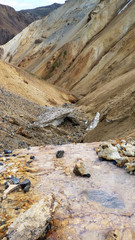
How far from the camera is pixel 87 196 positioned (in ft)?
9.70

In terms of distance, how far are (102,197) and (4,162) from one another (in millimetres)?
2112

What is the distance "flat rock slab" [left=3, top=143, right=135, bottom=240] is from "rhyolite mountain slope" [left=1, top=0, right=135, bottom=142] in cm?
299

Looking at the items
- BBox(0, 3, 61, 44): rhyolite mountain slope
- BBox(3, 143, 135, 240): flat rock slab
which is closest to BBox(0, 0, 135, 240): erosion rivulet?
BBox(3, 143, 135, 240): flat rock slab

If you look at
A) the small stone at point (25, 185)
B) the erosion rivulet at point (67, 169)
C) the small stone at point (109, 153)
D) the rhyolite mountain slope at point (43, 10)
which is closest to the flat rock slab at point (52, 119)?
the erosion rivulet at point (67, 169)

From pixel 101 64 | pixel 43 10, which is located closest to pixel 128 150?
pixel 101 64

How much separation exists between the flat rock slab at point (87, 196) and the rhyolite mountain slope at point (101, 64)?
2.99 metres

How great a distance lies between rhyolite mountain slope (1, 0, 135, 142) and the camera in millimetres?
7883

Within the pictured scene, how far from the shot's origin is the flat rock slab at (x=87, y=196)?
2336mm

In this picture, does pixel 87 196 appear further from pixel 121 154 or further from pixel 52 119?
pixel 52 119

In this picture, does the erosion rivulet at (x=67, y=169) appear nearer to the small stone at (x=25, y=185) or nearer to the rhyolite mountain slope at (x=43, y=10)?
the small stone at (x=25, y=185)

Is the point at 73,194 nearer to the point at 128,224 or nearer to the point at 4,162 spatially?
the point at 128,224

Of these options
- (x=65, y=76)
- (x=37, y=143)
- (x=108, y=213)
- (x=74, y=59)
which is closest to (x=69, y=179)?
(x=108, y=213)

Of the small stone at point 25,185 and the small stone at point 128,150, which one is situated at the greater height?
the small stone at point 128,150

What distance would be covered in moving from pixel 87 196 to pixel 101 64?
17715 millimetres
